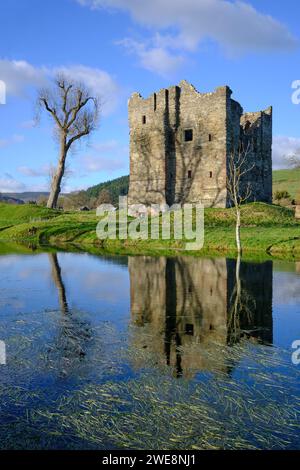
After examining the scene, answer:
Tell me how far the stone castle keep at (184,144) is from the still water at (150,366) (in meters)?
28.6

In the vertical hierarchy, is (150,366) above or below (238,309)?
below

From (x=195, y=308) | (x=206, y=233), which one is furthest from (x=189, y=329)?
(x=206, y=233)

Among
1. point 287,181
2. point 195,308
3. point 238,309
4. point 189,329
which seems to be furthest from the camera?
point 287,181

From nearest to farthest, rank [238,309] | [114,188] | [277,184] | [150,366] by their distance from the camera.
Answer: [150,366]
[238,309]
[277,184]
[114,188]

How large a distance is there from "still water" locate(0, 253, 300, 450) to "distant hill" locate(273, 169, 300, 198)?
3141 inches

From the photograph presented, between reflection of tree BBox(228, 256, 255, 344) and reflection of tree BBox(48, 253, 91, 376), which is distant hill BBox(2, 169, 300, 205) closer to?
reflection of tree BBox(228, 256, 255, 344)

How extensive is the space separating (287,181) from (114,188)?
6697 cm

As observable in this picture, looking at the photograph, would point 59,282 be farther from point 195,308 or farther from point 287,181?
point 287,181

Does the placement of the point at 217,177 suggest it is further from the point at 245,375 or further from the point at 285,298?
the point at 245,375

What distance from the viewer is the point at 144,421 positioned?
696 cm

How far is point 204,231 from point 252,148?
58.9 feet

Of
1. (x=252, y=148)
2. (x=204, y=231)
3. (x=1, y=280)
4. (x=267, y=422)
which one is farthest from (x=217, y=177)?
(x=267, y=422)

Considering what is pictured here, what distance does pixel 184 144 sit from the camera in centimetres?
4769

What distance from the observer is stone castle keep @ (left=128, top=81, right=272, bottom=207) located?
45.5 metres
